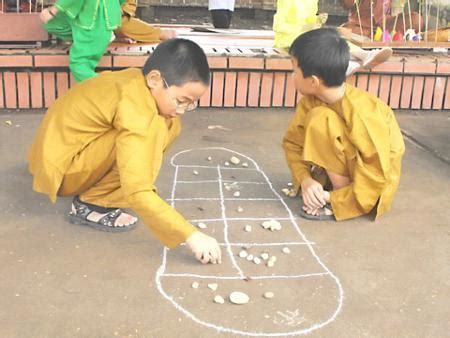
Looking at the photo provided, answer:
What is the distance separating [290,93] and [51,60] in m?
1.65

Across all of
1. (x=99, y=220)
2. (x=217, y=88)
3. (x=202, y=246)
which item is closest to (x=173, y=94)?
(x=202, y=246)

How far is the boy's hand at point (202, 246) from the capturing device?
83.7 inches

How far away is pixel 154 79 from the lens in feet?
7.39

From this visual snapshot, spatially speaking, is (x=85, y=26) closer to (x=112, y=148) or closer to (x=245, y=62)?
(x=245, y=62)

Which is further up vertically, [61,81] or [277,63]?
[277,63]

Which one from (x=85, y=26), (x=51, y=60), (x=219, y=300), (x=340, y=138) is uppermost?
(x=85, y=26)

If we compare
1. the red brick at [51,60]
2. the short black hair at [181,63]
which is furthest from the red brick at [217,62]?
the short black hair at [181,63]

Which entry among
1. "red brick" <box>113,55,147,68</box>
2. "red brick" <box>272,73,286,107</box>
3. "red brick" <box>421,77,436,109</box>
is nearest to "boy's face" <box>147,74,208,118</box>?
"red brick" <box>113,55,147,68</box>

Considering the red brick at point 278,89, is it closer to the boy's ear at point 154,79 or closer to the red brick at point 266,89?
the red brick at point 266,89

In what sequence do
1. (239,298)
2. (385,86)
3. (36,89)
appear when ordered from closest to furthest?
1. (239,298)
2. (36,89)
3. (385,86)

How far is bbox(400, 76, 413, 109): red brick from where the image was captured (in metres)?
4.63

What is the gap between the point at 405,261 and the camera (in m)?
2.39

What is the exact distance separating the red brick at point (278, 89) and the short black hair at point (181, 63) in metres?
2.28

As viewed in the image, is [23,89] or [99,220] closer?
[99,220]
